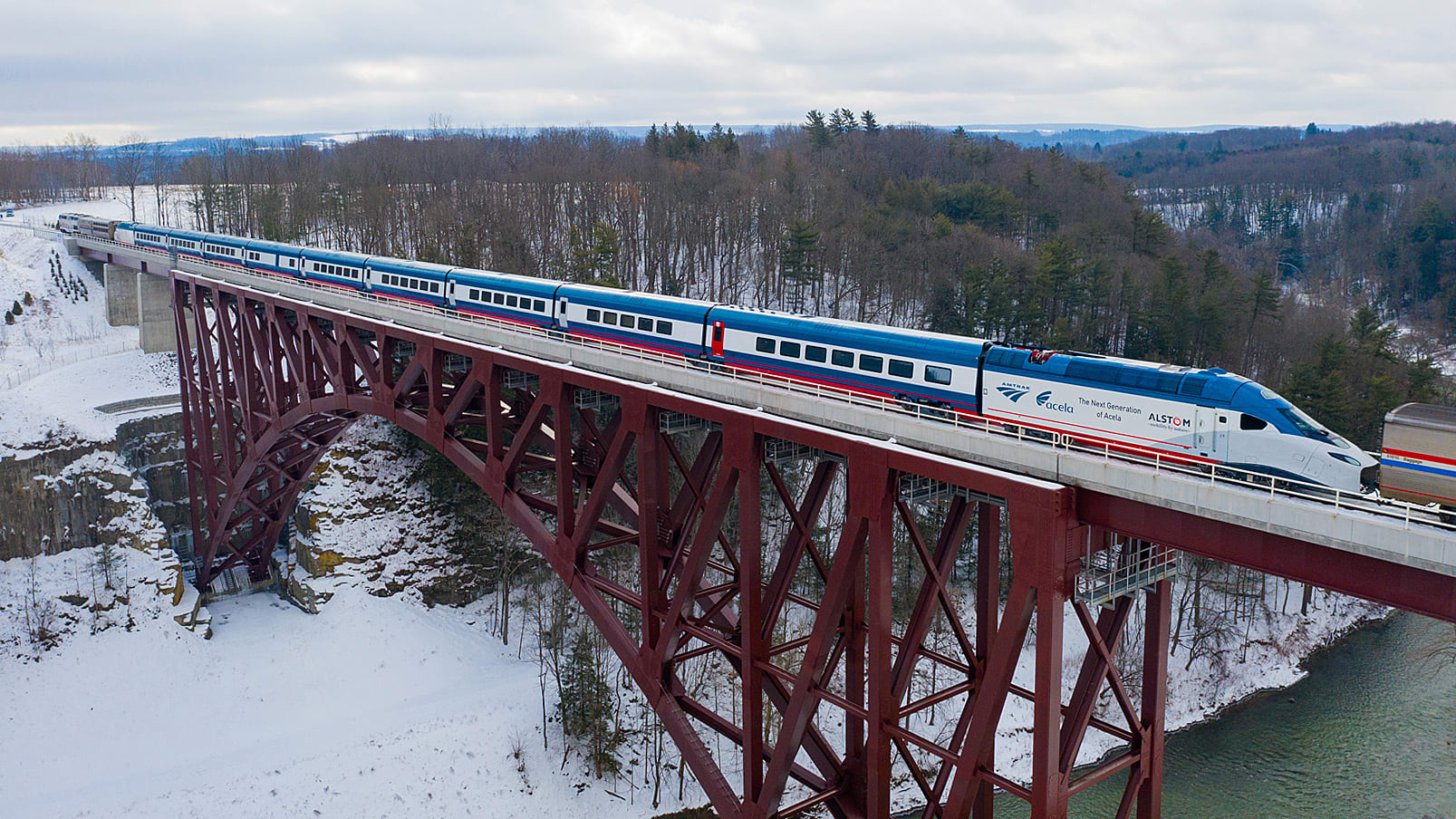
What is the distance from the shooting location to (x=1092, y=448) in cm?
1731

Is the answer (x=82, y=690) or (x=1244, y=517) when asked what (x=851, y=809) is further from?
(x=82, y=690)

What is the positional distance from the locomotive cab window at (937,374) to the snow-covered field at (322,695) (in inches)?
837

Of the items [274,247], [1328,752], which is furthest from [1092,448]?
[274,247]

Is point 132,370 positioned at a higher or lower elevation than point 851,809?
higher

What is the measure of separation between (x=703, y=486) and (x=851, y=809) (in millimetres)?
7336

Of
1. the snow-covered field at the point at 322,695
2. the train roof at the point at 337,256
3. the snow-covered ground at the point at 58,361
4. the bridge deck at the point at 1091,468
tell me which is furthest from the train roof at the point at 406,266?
the snow-covered ground at the point at 58,361

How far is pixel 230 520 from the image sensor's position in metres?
Result: 44.0

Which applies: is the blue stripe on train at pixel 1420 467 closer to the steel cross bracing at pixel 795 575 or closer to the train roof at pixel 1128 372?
the train roof at pixel 1128 372

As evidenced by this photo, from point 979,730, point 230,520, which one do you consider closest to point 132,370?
point 230,520

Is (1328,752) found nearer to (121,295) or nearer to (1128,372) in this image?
(1128,372)

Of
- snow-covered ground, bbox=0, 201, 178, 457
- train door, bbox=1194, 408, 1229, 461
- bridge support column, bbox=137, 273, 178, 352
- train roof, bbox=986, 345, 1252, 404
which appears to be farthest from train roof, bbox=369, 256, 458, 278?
train door, bbox=1194, 408, 1229, 461

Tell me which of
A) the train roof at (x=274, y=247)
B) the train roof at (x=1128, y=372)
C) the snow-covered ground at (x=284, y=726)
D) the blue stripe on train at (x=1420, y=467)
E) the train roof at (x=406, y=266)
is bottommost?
the snow-covered ground at (x=284, y=726)

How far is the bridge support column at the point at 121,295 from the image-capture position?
220 ft

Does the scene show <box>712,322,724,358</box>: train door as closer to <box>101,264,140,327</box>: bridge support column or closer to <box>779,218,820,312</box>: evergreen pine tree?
<box>779,218,820,312</box>: evergreen pine tree
